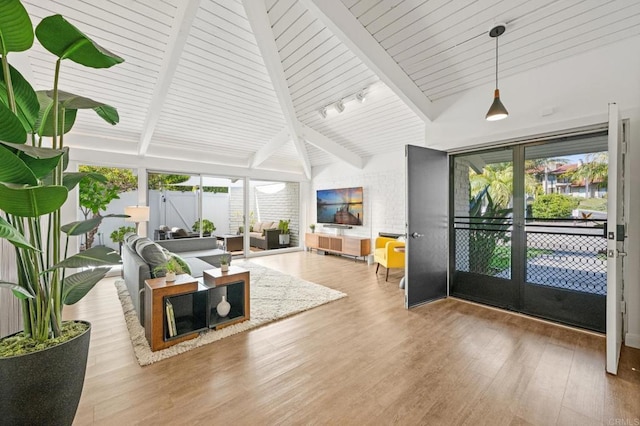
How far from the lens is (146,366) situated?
88.1 inches

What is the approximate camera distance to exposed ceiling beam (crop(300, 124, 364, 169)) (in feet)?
18.7

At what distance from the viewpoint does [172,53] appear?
3.31 meters

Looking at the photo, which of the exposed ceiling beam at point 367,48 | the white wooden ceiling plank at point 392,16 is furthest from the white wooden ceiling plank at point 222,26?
the white wooden ceiling plank at point 392,16

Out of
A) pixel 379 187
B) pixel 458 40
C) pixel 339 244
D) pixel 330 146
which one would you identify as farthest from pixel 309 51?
pixel 339 244

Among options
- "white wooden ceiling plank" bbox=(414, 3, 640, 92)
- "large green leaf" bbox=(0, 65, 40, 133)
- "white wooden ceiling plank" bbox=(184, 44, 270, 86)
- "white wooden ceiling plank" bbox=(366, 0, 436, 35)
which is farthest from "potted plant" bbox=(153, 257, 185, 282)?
"white wooden ceiling plank" bbox=(414, 3, 640, 92)

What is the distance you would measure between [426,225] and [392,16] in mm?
2450

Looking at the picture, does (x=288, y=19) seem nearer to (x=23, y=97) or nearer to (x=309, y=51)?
(x=309, y=51)

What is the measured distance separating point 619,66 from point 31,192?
4.39 meters

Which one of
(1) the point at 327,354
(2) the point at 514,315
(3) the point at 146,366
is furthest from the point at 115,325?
(2) the point at 514,315

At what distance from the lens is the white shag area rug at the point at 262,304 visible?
2.50 m

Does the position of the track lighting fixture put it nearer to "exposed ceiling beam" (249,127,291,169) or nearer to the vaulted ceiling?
the vaulted ceiling

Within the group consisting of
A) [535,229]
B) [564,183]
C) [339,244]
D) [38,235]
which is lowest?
[339,244]

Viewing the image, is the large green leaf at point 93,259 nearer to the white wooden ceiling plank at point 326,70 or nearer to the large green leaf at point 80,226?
the large green leaf at point 80,226

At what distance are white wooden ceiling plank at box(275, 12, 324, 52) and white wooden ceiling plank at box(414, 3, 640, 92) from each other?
5.09 ft
